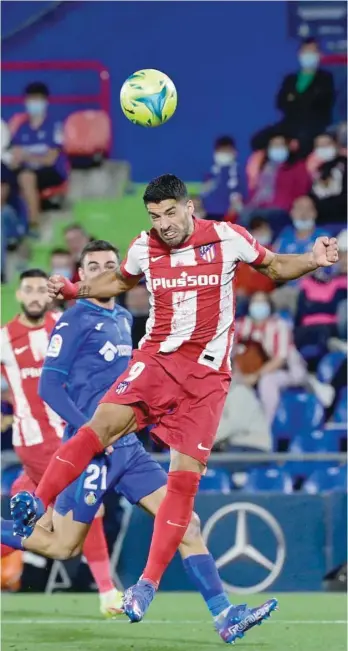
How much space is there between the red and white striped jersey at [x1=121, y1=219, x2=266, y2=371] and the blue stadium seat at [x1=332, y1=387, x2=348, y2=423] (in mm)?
5367

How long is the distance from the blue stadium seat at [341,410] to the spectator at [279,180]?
136 inches

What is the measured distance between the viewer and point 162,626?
8711 millimetres

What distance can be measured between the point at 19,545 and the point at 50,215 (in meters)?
8.27

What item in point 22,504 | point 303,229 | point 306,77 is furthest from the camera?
point 306,77

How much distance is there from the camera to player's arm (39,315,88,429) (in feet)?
27.5

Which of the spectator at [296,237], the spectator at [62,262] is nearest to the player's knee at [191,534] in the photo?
the spectator at [296,237]

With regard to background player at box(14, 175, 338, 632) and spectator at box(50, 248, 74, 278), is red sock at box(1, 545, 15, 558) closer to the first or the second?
background player at box(14, 175, 338, 632)

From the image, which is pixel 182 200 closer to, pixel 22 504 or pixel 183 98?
pixel 22 504

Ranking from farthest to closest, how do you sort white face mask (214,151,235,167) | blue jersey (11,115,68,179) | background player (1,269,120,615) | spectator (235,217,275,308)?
blue jersey (11,115,68,179) → white face mask (214,151,235,167) → spectator (235,217,275,308) → background player (1,269,120,615)

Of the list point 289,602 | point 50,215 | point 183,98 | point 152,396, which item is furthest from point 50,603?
point 183,98

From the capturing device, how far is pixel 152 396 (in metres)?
7.07

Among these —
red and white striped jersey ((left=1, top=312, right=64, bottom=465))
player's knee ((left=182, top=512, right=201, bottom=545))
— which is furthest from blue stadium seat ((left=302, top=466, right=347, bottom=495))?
player's knee ((left=182, top=512, right=201, bottom=545))

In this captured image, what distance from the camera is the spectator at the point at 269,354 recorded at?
1287 centimetres

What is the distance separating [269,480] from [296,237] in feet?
12.6
